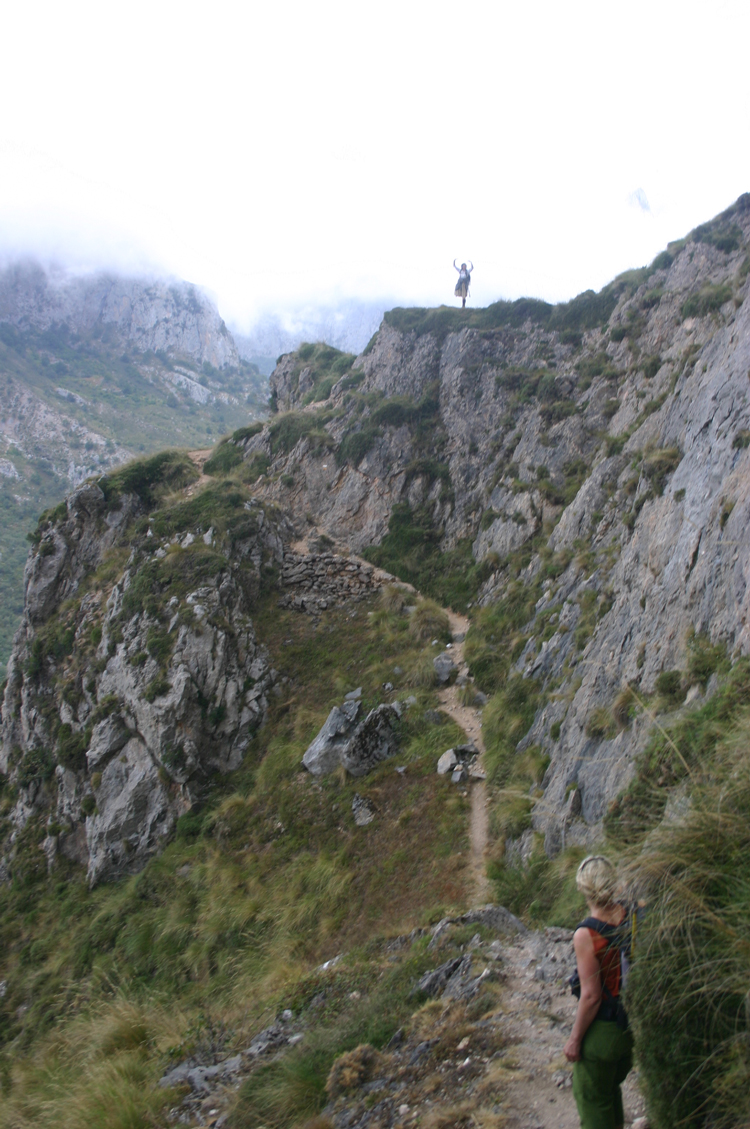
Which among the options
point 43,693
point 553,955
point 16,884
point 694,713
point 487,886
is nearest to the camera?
point 694,713

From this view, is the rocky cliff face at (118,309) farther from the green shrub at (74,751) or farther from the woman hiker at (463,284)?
the green shrub at (74,751)

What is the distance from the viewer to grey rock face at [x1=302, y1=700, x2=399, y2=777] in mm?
12781

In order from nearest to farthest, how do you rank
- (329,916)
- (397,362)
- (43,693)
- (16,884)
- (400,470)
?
(329,916) → (16,884) → (43,693) → (400,470) → (397,362)

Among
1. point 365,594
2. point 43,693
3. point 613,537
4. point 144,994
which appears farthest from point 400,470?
point 144,994

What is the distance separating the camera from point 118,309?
103 m

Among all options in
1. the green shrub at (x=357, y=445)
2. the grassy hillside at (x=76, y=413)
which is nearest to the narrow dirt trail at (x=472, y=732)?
the green shrub at (x=357, y=445)

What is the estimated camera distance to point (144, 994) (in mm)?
10203

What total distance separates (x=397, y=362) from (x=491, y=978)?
26.3 meters

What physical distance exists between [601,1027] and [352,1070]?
2.99 meters

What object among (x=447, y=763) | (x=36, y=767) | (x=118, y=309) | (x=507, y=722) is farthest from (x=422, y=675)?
(x=118, y=309)

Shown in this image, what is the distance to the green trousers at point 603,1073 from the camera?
3000 millimetres

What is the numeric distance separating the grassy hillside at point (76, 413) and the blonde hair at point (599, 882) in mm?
52080

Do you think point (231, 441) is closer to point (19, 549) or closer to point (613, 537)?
point (613, 537)

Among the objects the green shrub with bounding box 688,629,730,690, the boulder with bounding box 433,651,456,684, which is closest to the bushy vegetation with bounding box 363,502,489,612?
the boulder with bounding box 433,651,456,684
